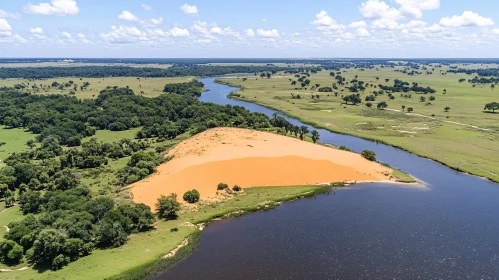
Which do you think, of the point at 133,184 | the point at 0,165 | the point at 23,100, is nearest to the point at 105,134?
the point at 0,165

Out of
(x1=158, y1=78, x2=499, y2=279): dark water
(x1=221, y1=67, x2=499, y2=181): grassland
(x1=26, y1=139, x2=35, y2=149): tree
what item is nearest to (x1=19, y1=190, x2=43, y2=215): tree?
(x1=158, y1=78, x2=499, y2=279): dark water

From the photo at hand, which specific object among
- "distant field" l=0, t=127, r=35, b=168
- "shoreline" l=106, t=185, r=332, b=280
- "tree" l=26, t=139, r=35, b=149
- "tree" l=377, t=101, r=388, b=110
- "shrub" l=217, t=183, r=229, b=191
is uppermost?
"tree" l=377, t=101, r=388, b=110

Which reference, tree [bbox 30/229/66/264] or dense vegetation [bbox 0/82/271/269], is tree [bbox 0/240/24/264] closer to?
dense vegetation [bbox 0/82/271/269]

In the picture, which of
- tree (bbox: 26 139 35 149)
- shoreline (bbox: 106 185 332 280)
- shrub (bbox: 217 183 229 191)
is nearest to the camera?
shoreline (bbox: 106 185 332 280)

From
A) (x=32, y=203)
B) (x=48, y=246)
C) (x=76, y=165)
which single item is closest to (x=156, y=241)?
(x=48, y=246)

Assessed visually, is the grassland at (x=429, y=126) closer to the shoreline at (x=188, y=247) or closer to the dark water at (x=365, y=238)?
the dark water at (x=365, y=238)
